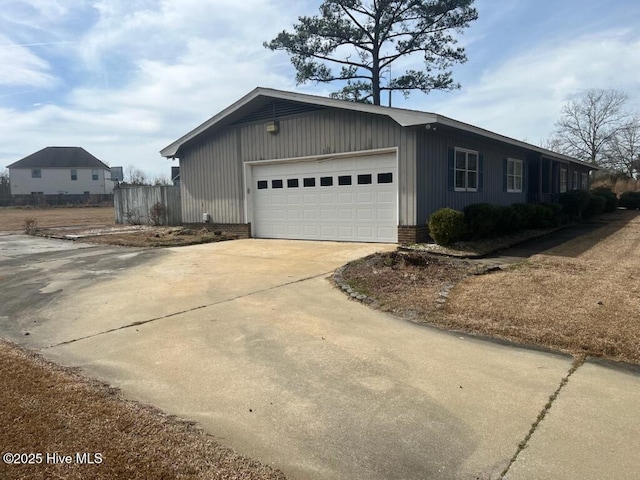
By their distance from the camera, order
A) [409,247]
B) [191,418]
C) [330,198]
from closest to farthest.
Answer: [191,418] → [409,247] → [330,198]

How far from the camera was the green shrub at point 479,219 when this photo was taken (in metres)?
11.6

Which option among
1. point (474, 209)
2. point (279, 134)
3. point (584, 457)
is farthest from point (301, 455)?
point (279, 134)

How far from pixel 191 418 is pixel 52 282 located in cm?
631

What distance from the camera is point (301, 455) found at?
2793mm

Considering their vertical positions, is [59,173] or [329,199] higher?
[59,173]

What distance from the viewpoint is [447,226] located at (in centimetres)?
1063

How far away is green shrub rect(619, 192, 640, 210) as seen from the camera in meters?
28.1

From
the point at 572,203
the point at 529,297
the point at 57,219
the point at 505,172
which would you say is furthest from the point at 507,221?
the point at 57,219

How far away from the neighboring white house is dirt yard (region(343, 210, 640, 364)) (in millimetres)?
62915

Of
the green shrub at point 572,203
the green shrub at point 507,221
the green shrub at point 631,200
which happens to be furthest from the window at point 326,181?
the green shrub at point 631,200

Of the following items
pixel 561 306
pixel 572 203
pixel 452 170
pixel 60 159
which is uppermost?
pixel 60 159

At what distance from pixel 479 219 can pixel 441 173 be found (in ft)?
5.26

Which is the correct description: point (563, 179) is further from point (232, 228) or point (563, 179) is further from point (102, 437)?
point (102, 437)

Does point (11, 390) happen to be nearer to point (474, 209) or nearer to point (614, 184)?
point (474, 209)
